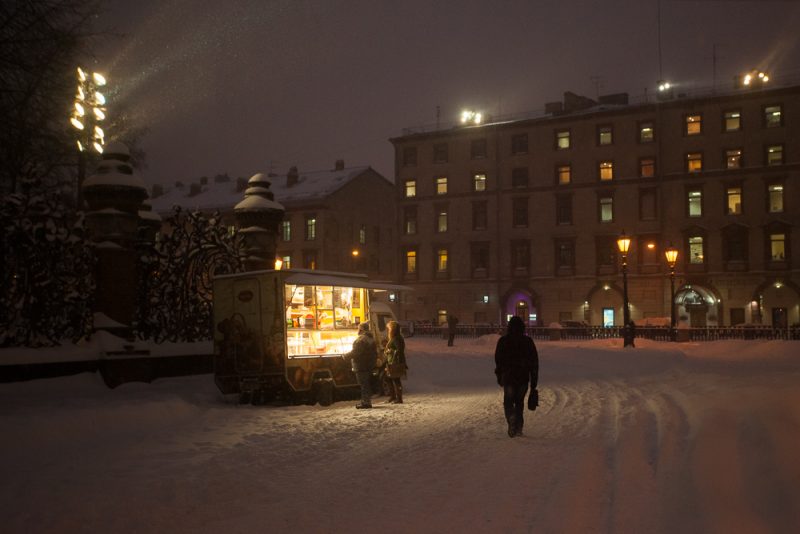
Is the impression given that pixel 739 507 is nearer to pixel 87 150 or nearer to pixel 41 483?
pixel 41 483

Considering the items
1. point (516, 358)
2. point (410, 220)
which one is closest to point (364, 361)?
point (516, 358)

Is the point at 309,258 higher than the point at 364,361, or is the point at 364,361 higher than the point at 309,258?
the point at 309,258

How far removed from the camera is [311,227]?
6731 centimetres

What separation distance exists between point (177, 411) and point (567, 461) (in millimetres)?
7246

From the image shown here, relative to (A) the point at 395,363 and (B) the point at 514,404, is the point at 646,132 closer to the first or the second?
(A) the point at 395,363

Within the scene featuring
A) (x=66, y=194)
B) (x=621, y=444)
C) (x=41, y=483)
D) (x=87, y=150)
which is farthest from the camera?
(x=66, y=194)

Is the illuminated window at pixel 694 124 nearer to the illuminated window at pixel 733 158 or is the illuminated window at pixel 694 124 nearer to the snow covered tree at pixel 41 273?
the illuminated window at pixel 733 158

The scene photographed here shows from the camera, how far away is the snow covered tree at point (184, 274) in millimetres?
15398

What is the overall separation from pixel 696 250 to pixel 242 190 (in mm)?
42341

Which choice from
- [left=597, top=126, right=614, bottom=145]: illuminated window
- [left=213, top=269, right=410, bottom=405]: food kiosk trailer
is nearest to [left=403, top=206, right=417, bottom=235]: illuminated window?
[left=597, top=126, right=614, bottom=145]: illuminated window

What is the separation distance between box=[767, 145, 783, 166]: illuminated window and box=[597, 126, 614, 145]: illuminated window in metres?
11.4

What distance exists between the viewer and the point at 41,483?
8.09 m

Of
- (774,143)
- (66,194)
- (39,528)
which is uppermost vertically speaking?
(774,143)

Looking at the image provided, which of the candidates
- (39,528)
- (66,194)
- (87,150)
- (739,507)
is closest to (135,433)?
(39,528)
